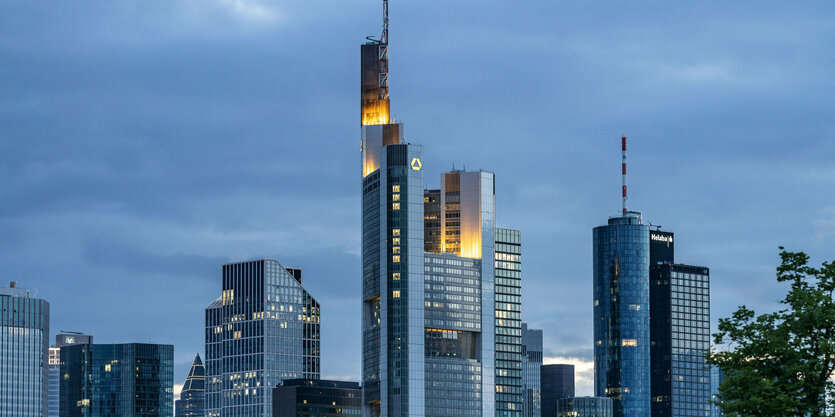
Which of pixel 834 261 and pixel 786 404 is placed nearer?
pixel 786 404

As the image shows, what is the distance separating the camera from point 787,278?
171ft

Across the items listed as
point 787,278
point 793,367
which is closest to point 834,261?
point 787,278

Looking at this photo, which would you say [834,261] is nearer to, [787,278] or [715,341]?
[787,278]

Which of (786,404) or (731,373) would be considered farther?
(731,373)

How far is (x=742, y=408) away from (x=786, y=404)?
163 centimetres

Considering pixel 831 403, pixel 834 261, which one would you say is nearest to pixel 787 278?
pixel 834 261

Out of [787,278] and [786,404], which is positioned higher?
[787,278]

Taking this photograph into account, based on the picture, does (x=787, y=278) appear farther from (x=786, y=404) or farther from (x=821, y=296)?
(x=786, y=404)

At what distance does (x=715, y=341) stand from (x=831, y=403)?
14.6ft

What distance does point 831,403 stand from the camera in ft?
160

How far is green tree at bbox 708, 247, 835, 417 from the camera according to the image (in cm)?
4862

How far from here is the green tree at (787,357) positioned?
48625mm

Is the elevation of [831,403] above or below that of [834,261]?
below

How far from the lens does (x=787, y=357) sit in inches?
1965
